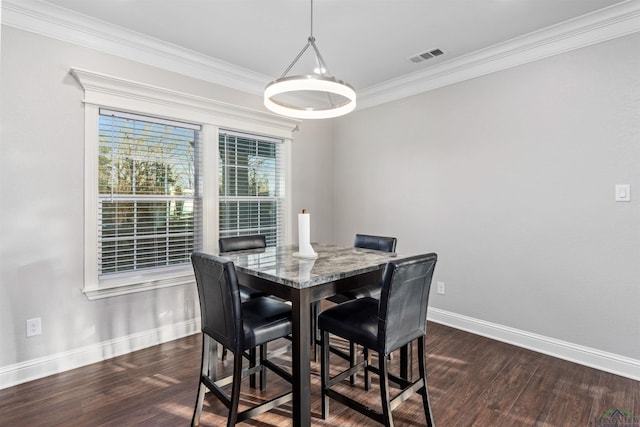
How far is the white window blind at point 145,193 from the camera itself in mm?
2717

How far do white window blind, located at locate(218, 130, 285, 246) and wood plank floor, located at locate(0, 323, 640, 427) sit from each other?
1451mm

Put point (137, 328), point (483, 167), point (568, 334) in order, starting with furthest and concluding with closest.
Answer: point (483, 167) → point (137, 328) → point (568, 334)

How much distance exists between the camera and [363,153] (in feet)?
13.9

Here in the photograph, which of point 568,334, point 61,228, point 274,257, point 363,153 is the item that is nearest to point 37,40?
point 61,228

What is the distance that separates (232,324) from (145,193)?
1861 mm

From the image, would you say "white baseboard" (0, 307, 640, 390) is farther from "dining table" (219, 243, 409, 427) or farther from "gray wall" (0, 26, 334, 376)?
"dining table" (219, 243, 409, 427)

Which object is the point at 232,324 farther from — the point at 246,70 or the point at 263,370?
the point at 246,70

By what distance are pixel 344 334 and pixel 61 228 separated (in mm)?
2249

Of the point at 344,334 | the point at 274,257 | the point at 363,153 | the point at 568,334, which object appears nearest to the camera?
the point at 344,334

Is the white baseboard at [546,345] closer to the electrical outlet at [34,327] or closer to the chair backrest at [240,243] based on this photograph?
the chair backrest at [240,243]

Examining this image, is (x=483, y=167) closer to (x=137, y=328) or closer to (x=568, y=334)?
(x=568, y=334)

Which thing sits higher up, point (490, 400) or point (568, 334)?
point (568, 334)

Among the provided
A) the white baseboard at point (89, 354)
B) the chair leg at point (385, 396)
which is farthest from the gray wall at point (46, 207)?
the chair leg at point (385, 396)

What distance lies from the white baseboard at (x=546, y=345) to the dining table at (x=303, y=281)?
160cm
